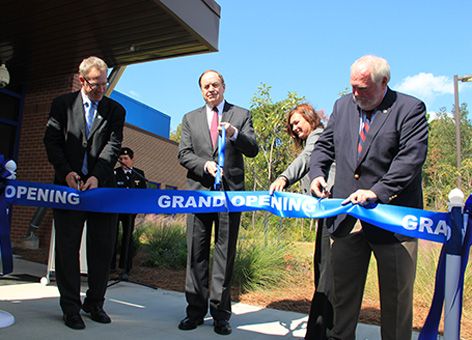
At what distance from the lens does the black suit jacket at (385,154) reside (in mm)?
2453

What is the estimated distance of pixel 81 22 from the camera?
6.52 metres

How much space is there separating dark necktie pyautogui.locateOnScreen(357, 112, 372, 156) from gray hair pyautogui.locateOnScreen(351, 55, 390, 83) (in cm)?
28

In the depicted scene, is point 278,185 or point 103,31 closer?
point 278,185

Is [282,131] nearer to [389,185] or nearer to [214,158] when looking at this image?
[214,158]

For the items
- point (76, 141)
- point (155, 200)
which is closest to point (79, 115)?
point (76, 141)

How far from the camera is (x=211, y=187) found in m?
3.73

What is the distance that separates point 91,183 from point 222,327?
1.62 m

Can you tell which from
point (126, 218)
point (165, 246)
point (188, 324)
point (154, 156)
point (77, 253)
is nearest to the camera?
point (77, 253)

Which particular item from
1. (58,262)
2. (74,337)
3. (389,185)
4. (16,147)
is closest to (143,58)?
(16,147)

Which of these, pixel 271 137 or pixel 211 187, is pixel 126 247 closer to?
pixel 211 187

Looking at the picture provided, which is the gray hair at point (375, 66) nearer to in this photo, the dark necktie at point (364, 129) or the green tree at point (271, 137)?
the dark necktie at point (364, 129)

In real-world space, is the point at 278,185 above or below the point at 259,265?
above

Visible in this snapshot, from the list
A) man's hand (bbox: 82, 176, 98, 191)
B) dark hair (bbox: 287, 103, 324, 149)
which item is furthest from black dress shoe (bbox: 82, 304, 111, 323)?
dark hair (bbox: 287, 103, 324, 149)

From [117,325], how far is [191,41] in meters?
4.81
